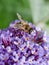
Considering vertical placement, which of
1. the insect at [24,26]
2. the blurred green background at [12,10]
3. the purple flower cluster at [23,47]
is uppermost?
the blurred green background at [12,10]

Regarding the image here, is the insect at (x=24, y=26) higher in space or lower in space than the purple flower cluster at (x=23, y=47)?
higher

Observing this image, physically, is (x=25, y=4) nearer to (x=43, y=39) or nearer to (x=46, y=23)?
(x=46, y=23)

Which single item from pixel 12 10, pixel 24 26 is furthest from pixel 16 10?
pixel 24 26

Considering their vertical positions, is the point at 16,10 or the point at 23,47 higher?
the point at 16,10

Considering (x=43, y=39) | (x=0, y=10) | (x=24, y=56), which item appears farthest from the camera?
(x=0, y=10)

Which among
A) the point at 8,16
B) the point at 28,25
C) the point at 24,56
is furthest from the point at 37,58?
the point at 8,16

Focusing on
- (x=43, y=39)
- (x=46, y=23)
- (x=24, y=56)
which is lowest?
(x=24, y=56)

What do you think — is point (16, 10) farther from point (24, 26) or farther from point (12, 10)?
point (24, 26)

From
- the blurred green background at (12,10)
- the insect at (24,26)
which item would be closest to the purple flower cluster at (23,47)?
the insect at (24,26)

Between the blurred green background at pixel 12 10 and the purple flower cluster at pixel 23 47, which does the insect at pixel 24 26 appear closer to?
the purple flower cluster at pixel 23 47
